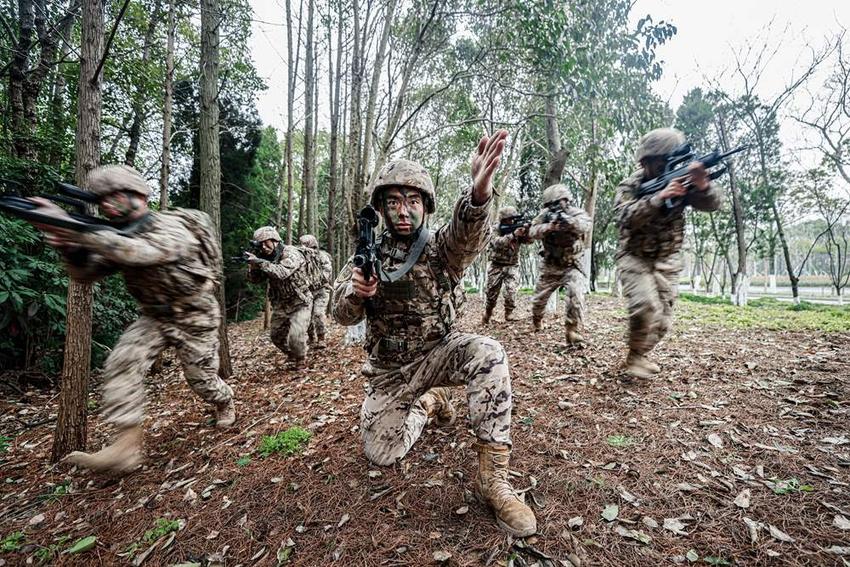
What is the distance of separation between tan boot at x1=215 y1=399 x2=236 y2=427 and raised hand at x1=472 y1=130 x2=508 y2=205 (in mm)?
3565

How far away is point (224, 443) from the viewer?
357 cm

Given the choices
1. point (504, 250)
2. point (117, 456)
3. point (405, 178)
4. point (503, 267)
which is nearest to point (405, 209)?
point (405, 178)

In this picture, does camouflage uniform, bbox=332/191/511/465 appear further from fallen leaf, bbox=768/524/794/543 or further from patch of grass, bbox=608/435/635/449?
fallen leaf, bbox=768/524/794/543

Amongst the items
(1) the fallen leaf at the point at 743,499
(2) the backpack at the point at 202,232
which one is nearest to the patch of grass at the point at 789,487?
(1) the fallen leaf at the point at 743,499

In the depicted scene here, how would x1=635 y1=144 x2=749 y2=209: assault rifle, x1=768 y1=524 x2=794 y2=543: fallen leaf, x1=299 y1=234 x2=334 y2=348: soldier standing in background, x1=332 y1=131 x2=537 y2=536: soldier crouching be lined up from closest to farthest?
x1=768 y1=524 x2=794 y2=543: fallen leaf, x1=332 y1=131 x2=537 y2=536: soldier crouching, x1=635 y1=144 x2=749 y2=209: assault rifle, x1=299 y1=234 x2=334 y2=348: soldier standing in background

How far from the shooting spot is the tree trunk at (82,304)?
3369mm

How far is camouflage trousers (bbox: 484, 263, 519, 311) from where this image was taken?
798 cm

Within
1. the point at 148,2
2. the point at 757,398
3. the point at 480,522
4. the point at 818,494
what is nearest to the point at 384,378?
the point at 480,522

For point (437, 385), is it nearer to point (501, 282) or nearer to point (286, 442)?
point (286, 442)

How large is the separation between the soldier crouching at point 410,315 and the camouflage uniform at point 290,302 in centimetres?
332

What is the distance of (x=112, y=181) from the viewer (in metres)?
3.06

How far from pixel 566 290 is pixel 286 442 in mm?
4691

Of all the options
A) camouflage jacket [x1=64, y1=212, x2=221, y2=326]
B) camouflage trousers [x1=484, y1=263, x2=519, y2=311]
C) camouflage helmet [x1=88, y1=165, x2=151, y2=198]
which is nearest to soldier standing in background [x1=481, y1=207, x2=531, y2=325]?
camouflage trousers [x1=484, y1=263, x2=519, y2=311]

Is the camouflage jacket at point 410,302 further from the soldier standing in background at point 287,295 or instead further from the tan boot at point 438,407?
the soldier standing in background at point 287,295
